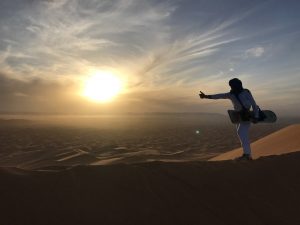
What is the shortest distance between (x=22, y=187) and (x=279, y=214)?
3089 millimetres

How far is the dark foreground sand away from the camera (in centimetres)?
381

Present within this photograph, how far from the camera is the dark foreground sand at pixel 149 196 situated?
3.81m

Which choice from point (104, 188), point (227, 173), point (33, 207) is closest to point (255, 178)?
point (227, 173)

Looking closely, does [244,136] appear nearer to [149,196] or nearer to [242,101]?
[242,101]

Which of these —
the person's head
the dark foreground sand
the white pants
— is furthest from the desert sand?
the person's head

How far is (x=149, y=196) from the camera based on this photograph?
422 cm

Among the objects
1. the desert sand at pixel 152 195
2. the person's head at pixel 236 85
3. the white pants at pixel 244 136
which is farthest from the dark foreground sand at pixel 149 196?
the person's head at pixel 236 85

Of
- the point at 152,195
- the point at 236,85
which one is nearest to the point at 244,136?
the point at 236,85

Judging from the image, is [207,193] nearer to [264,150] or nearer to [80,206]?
→ [80,206]

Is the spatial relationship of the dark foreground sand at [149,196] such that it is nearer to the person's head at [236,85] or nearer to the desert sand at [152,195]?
the desert sand at [152,195]

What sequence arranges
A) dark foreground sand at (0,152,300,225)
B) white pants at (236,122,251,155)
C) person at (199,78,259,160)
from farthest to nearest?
white pants at (236,122,251,155)
person at (199,78,259,160)
dark foreground sand at (0,152,300,225)

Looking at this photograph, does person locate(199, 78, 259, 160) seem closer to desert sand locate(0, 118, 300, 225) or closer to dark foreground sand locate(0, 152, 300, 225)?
desert sand locate(0, 118, 300, 225)

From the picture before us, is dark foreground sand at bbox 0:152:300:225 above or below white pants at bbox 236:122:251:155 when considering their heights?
below

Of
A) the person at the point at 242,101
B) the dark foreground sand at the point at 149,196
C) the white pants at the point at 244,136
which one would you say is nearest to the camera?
the dark foreground sand at the point at 149,196
